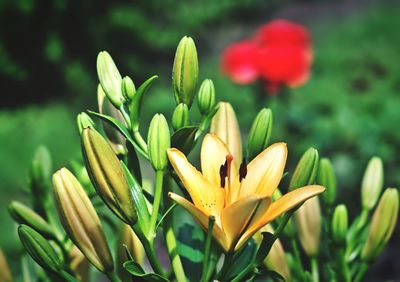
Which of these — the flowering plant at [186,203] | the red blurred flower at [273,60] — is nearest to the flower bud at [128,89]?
the flowering plant at [186,203]

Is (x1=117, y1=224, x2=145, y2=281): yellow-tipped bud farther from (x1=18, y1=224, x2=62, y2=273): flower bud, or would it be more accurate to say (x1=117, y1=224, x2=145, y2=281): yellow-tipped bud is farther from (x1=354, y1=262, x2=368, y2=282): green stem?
(x1=354, y1=262, x2=368, y2=282): green stem

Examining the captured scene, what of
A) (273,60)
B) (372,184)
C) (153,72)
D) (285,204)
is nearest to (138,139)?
(285,204)

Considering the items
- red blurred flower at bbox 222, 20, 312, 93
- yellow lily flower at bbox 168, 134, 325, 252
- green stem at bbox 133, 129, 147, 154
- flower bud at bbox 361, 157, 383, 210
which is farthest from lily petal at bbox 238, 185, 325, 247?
red blurred flower at bbox 222, 20, 312, 93

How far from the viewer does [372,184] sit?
2.09 ft

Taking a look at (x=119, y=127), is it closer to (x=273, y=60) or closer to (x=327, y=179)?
(x=327, y=179)

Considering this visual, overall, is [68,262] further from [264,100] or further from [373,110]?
[373,110]

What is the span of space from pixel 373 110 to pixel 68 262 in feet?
6.58

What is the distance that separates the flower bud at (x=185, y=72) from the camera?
0.52 m

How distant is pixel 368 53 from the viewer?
3.84m

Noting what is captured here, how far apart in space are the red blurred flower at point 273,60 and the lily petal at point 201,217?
152 cm

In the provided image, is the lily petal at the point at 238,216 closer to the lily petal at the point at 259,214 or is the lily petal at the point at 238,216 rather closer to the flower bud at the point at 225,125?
the lily petal at the point at 259,214

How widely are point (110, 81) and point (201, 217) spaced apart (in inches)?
5.4

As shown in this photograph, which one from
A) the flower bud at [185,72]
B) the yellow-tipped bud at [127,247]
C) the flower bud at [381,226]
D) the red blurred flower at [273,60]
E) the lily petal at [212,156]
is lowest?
the flower bud at [381,226]

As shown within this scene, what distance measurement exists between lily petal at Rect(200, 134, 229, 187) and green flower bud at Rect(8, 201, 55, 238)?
147 mm
